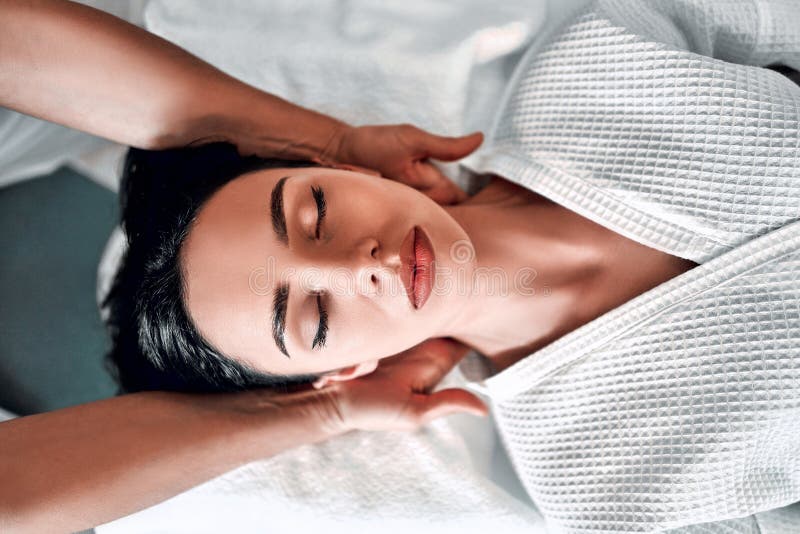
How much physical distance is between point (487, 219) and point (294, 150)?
0.36 meters

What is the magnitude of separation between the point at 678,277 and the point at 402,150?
0.50 m

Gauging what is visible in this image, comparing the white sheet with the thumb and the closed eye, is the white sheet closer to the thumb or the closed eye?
the thumb

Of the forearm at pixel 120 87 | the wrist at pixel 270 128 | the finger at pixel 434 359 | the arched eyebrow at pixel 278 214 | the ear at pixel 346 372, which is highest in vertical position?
the forearm at pixel 120 87

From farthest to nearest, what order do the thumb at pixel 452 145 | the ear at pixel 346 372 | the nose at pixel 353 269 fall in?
the thumb at pixel 452 145 → the ear at pixel 346 372 → the nose at pixel 353 269

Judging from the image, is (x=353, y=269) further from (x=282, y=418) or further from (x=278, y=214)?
(x=282, y=418)

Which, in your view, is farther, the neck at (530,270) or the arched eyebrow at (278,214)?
the neck at (530,270)

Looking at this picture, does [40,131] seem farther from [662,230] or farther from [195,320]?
[662,230]

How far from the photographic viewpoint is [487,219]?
1066 millimetres

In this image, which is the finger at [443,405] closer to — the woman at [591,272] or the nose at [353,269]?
the woman at [591,272]

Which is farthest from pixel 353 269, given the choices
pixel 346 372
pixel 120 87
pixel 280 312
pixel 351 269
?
pixel 120 87

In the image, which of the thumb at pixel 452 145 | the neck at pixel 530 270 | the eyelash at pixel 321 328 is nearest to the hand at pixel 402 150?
the thumb at pixel 452 145

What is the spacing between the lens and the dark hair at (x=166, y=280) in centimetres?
90

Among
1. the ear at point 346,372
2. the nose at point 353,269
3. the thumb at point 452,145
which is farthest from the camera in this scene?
the thumb at point 452,145

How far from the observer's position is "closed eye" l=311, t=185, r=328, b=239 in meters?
0.84
